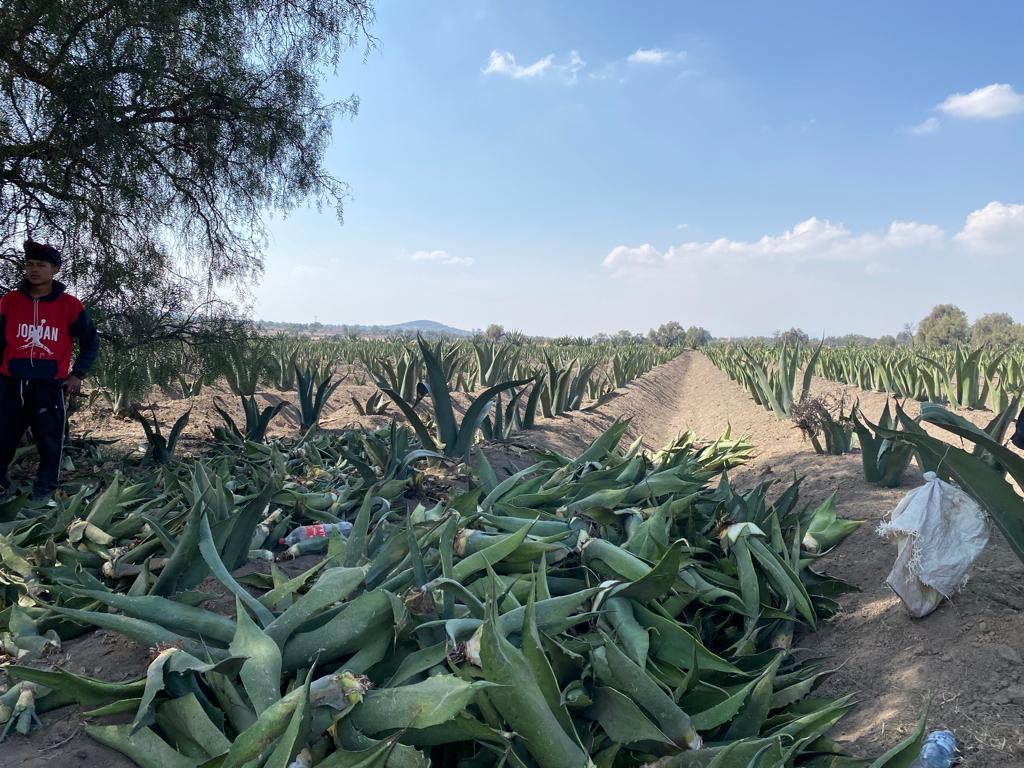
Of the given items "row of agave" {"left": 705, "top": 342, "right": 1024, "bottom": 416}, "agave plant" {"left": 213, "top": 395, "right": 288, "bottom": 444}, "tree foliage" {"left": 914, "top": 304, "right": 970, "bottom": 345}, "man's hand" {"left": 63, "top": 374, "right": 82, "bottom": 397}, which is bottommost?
"agave plant" {"left": 213, "top": 395, "right": 288, "bottom": 444}

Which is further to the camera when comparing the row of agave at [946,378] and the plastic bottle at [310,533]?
the row of agave at [946,378]

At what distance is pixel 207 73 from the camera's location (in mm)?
5008

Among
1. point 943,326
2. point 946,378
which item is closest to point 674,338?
point 943,326

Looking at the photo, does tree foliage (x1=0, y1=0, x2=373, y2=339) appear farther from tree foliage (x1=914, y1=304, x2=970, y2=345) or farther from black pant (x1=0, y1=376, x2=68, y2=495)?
tree foliage (x1=914, y1=304, x2=970, y2=345)

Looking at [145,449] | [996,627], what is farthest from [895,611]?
[145,449]

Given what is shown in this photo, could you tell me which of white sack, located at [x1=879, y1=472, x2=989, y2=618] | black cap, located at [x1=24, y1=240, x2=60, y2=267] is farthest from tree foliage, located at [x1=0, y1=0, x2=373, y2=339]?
white sack, located at [x1=879, y1=472, x2=989, y2=618]

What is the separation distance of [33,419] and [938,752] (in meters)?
4.53

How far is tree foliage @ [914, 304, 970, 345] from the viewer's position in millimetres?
65688

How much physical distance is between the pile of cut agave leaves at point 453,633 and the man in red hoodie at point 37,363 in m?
1.48

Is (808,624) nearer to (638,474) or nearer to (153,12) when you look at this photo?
(638,474)

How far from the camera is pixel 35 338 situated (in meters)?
3.89

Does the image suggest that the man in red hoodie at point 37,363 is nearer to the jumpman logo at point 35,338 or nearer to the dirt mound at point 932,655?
the jumpman logo at point 35,338

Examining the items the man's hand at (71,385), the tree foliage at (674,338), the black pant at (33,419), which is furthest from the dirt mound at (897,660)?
the tree foliage at (674,338)

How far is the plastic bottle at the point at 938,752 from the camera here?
1.56m
